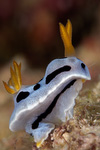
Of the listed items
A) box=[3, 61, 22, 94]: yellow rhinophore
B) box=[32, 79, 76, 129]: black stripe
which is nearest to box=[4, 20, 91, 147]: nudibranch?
box=[32, 79, 76, 129]: black stripe

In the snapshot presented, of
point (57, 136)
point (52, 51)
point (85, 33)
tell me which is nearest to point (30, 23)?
point (52, 51)

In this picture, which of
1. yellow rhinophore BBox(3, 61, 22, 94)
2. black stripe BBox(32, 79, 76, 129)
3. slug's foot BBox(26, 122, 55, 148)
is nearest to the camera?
slug's foot BBox(26, 122, 55, 148)

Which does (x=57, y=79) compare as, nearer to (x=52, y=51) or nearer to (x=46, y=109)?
(x=46, y=109)

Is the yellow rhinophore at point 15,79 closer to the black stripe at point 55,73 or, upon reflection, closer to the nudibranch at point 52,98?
the nudibranch at point 52,98

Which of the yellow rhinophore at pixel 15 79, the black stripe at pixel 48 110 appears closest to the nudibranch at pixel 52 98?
the black stripe at pixel 48 110

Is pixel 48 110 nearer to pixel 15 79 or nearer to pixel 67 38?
pixel 15 79

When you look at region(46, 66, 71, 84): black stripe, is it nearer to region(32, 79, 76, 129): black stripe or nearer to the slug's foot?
region(32, 79, 76, 129): black stripe

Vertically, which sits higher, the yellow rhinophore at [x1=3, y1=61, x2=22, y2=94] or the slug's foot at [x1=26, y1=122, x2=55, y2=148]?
the yellow rhinophore at [x1=3, y1=61, x2=22, y2=94]

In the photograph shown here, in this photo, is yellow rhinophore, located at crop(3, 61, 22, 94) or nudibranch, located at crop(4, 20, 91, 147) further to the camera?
yellow rhinophore, located at crop(3, 61, 22, 94)
